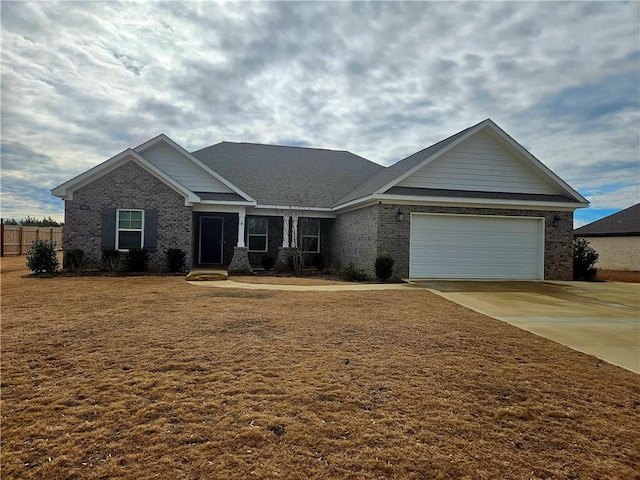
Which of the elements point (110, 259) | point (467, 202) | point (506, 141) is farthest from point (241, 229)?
point (506, 141)

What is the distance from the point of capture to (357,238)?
16.5 m

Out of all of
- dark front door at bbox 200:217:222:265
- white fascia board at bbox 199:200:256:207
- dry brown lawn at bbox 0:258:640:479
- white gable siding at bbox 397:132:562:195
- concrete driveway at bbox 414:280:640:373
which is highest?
white gable siding at bbox 397:132:562:195

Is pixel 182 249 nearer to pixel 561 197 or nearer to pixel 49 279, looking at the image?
pixel 49 279

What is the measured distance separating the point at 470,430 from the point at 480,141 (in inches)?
558

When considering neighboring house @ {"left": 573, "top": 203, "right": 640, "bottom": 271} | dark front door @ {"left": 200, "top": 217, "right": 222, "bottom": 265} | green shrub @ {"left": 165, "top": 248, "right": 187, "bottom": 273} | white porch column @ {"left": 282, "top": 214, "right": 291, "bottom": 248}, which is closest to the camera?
green shrub @ {"left": 165, "top": 248, "right": 187, "bottom": 273}

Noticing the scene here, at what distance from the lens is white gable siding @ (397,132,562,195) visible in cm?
1532

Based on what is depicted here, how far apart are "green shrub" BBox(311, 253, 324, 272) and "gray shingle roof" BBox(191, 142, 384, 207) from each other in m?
2.50

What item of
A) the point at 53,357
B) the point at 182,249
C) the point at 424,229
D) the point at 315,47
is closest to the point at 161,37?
the point at 315,47

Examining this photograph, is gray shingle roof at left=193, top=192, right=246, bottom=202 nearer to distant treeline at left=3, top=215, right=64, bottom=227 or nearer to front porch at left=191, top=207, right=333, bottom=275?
front porch at left=191, top=207, right=333, bottom=275

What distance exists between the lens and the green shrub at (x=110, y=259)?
15.1 meters

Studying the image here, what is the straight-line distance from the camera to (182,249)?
1609cm

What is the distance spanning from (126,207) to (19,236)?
15.2 metres

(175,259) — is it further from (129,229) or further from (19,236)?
(19,236)

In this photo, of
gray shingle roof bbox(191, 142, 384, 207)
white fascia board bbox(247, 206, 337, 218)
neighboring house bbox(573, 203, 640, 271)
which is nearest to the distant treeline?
gray shingle roof bbox(191, 142, 384, 207)
